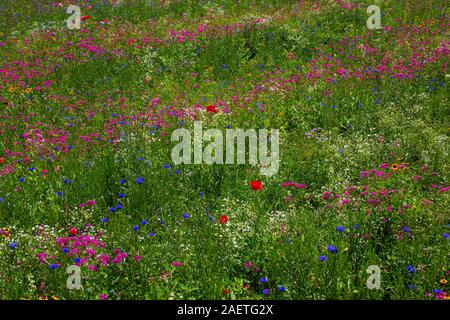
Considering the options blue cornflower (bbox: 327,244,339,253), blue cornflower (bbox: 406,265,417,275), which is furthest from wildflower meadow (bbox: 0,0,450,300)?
blue cornflower (bbox: 327,244,339,253)

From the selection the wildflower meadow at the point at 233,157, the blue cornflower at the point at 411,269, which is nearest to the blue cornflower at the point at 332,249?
the wildflower meadow at the point at 233,157

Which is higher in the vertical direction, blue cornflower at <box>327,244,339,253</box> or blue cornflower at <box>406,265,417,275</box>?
blue cornflower at <box>327,244,339,253</box>

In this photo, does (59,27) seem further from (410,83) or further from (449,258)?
(449,258)

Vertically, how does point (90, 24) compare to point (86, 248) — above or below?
above

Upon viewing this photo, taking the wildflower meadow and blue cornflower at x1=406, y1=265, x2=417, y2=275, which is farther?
the wildflower meadow

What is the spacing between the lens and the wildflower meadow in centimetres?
447

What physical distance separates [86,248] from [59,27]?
10.3 metres

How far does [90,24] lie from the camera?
13.4 meters

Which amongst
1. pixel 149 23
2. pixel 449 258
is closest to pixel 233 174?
pixel 449 258

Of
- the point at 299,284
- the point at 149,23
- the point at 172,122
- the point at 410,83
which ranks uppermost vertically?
the point at 149,23

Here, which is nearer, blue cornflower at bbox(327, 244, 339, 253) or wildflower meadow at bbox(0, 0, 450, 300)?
blue cornflower at bbox(327, 244, 339, 253)

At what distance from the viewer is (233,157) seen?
22.1 ft

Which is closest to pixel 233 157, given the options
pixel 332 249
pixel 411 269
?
pixel 332 249

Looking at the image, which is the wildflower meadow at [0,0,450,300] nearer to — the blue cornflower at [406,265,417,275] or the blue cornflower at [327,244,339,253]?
the blue cornflower at [406,265,417,275]
